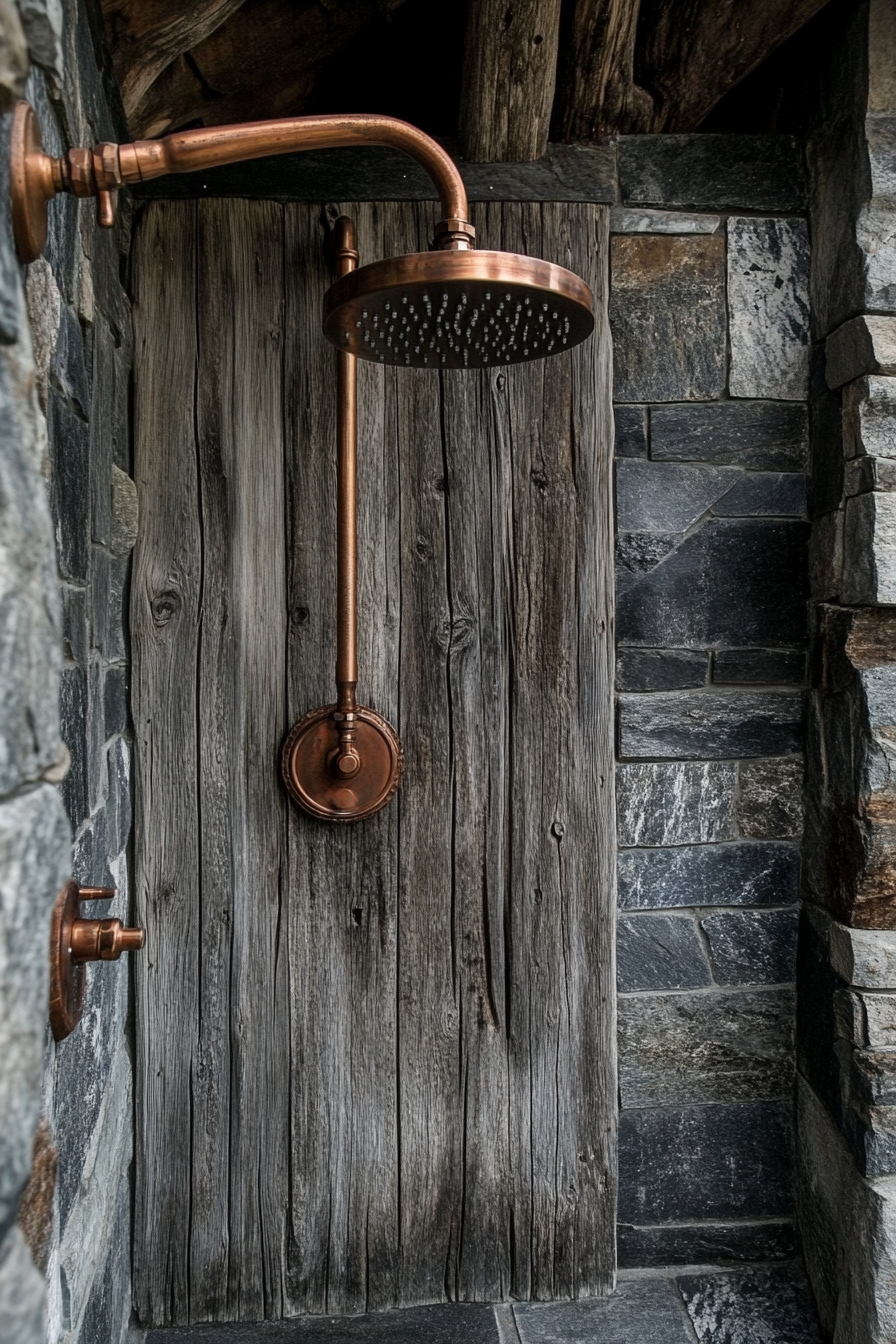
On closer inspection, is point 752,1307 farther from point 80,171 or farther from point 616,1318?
point 80,171

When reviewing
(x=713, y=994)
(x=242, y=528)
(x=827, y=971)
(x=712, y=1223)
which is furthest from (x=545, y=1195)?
(x=242, y=528)

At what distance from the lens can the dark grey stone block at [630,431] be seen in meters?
1.75

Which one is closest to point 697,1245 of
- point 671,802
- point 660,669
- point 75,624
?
point 671,802

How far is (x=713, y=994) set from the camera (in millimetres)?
1760

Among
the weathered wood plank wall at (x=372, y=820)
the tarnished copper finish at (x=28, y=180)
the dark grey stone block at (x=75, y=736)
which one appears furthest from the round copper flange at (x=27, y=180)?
the weathered wood plank wall at (x=372, y=820)

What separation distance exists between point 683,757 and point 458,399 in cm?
76

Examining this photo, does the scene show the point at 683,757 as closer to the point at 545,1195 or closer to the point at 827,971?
the point at 827,971

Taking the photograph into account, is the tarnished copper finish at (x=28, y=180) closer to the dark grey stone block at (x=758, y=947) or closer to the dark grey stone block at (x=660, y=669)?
the dark grey stone block at (x=660, y=669)

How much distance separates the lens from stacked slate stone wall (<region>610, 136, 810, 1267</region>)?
1.74 m

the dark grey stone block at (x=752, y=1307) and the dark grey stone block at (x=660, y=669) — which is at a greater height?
the dark grey stone block at (x=660, y=669)

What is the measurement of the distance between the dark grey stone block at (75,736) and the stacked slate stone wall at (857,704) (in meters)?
1.18

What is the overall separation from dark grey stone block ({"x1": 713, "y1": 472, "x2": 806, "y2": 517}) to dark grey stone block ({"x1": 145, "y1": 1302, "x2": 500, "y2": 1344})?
1488mm

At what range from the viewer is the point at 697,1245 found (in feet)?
5.76

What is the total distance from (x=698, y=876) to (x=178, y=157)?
1.40m
